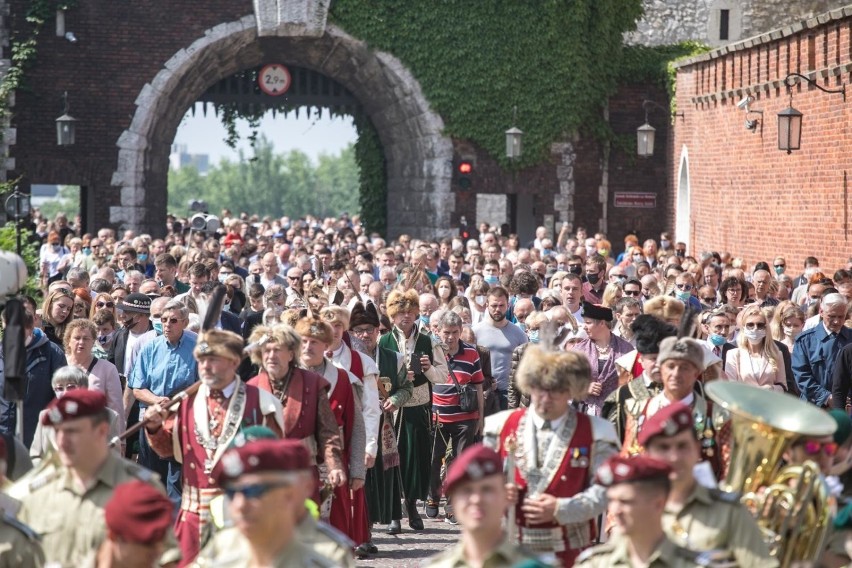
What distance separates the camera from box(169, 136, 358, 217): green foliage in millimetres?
112000

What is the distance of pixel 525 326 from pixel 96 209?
18044mm

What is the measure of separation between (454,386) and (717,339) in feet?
6.32

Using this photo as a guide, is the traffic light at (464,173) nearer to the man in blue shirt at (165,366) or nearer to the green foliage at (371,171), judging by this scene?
the green foliage at (371,171)

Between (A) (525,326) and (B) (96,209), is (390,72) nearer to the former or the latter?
(B) (96,209)

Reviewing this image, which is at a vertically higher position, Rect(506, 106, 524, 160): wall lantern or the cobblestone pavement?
Rect(506, 106, 524, 160): wall lantern

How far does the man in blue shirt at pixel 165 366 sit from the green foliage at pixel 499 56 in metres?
20.0

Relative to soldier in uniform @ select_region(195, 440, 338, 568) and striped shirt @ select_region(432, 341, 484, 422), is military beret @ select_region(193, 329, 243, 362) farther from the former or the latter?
striped shirt @ select_region(432, 341, 484, 422)

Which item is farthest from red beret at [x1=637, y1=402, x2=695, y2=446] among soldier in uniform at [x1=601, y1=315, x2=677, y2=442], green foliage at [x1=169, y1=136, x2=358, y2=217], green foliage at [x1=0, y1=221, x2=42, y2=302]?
green foliage at [x1=169, y1=136, x2=358, y2=217]

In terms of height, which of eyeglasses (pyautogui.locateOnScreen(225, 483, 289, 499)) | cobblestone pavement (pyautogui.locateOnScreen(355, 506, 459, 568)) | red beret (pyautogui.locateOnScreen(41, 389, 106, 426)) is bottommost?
cobblestone pavement (pyautogui.locateOnScreen(355, 506, 459, 568))

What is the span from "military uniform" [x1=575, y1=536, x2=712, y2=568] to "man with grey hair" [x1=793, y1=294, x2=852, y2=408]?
6.57 m

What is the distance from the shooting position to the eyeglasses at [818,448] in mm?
6112

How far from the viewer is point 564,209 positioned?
31.3m

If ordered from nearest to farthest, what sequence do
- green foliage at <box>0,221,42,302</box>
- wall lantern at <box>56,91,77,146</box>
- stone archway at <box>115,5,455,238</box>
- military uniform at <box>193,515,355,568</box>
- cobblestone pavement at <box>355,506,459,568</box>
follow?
military uniform at <box>193,515,355,568</box> < cobblestone pavement at <box>355,506,459,568</box> < green foliage at <box>0,221,42,302</box> < wall lantern at <box>56,91,77,146</box> < stone archway at <box>115,5,455,238</box>

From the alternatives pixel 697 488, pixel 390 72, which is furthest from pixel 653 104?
pixel 697 488
